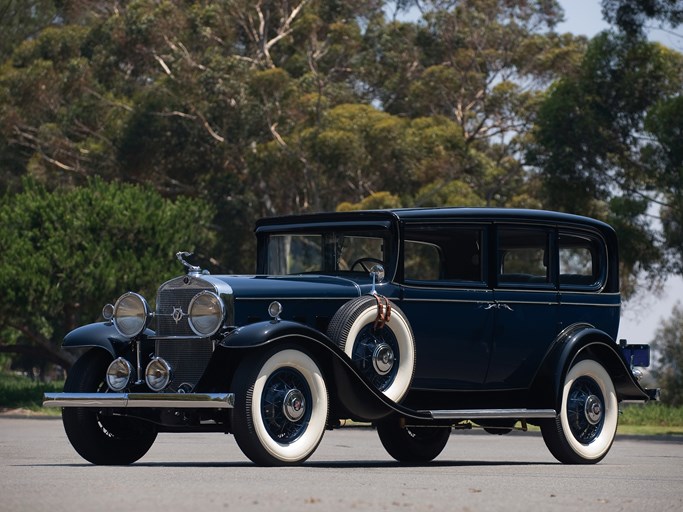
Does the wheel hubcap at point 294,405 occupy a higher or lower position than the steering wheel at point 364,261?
lower

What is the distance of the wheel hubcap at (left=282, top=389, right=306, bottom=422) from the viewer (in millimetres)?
11234

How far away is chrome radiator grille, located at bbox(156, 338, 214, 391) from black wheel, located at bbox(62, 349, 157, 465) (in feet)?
2.20

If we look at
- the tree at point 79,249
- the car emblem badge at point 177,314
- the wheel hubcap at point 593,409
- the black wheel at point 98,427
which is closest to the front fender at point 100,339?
the black wheel at point 98,427

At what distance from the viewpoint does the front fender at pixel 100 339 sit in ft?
39.9

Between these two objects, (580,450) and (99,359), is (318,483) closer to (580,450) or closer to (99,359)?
(99,359)

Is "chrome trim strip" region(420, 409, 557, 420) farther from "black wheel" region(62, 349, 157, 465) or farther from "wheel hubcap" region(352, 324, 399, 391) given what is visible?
"black wheel" region(62, 349, 157, 465)

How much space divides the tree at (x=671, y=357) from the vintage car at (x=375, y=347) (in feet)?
117

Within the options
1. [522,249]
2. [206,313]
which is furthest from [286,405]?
[522,249]

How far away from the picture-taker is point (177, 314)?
12.0 m

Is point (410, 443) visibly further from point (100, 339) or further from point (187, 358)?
point (100, 339)

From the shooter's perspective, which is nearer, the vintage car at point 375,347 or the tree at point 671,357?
the vintage car at point 375,347

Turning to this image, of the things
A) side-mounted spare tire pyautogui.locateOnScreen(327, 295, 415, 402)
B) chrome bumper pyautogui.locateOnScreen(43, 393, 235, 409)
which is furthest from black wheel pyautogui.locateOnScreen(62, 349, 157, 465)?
side-mounted spare tire pyautogui.locateOnScreen(327, 295, 415, 402)

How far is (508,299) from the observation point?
1316 cm

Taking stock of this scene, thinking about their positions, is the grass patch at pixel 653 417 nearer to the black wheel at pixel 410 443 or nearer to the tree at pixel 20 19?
the black wheel at pixel 410 443
